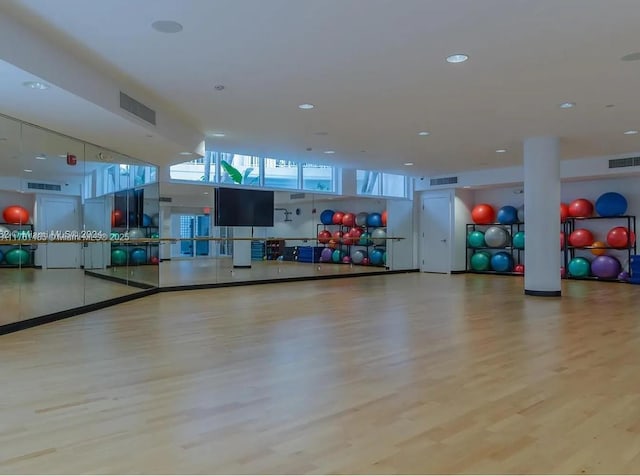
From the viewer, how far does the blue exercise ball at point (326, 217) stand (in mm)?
13525

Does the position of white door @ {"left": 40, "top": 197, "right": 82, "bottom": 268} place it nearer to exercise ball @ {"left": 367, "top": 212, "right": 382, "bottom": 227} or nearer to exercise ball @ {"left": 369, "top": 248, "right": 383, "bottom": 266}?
exercise ball @ {"left": 369, "top": 248, "right": 383, "bottom": 266}

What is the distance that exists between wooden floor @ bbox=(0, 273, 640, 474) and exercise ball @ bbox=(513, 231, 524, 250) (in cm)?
629

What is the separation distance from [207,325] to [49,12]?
148 inches

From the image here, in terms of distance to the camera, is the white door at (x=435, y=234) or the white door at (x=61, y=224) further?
the white door at (x=435, y=234)

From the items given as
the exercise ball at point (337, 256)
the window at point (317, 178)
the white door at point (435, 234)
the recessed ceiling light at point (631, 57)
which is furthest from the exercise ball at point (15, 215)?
the white door at point (435, 234)

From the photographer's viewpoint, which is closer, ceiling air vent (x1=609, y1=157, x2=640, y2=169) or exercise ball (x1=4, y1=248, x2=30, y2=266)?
exercise ball (x1=4, y1=248, x2=30, y2=266)

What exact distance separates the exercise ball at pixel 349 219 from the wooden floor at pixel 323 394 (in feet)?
24.4

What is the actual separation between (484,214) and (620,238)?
3637 mm

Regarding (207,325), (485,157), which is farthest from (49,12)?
(485,157)

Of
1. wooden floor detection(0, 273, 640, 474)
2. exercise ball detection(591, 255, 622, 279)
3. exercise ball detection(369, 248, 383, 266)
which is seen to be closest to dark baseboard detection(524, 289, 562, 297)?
wooden floor detection(0, 273, 640, 474)

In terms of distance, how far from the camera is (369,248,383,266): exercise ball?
584 inches

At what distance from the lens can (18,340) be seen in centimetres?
532

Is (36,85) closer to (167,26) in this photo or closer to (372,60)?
(167,26)

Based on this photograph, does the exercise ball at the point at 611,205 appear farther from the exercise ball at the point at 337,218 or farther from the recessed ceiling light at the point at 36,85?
the recessed ceiling light at the point at 36,85
